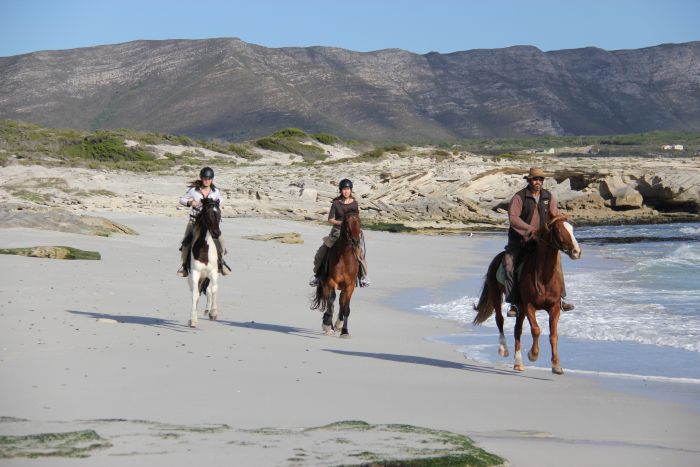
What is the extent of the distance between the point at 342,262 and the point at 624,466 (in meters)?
6.28

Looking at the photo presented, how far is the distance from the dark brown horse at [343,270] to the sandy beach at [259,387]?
11.3 inches

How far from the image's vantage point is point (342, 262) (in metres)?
11.5

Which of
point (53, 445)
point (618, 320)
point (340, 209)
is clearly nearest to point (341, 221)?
point (340, 209)

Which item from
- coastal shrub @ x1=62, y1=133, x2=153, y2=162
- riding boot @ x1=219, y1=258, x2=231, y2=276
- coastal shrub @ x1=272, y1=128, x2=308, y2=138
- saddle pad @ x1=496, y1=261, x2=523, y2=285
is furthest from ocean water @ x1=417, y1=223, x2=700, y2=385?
coastal shrub @ x1=272, y1=128, x2=308, y2=138

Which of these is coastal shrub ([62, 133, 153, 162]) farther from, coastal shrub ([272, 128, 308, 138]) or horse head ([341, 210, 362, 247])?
horse head ([341, 210, 362, 247])

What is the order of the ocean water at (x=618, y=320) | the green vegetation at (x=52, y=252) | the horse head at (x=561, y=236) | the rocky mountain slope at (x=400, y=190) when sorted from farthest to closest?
1. the rocky mountain slope at (x=400, y=190)
2. the green vegetation at (x=52, y=252)
3. the ocean water at (x=618, y=320)
4. the horse head at (x=561, y=236)

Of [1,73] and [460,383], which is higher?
[1,73]

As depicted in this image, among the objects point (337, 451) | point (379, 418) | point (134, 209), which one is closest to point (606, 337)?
point (379, 418)

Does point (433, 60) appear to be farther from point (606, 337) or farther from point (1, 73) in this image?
point (606, 337)

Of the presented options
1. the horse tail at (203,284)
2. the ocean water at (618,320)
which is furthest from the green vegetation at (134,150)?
the horse tail at (203,284)

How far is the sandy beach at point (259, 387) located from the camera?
5625mm

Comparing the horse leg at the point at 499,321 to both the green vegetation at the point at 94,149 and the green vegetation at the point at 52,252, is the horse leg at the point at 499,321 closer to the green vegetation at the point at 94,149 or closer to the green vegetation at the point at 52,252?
the green vegetation at the point at 52,252

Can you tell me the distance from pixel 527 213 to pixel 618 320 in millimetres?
3700

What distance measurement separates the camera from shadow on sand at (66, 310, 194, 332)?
11.0 m
